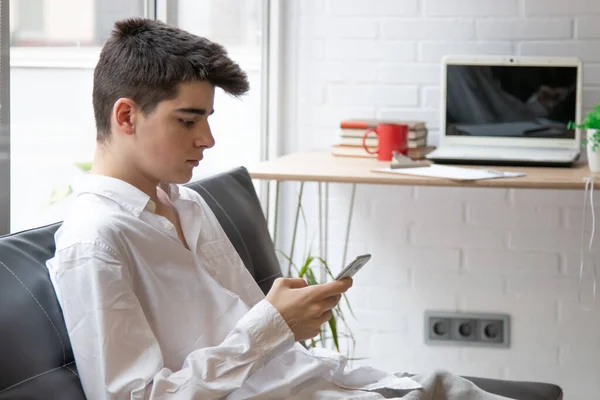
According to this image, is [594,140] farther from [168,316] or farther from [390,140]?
[168,316]

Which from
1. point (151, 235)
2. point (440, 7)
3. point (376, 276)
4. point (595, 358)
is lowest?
point (595, 358)

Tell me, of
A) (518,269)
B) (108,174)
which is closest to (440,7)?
(518,269)

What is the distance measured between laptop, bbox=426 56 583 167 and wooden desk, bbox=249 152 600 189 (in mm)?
120

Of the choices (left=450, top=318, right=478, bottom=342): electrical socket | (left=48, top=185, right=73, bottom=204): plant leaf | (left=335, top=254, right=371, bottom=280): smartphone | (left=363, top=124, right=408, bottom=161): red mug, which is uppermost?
(left=363, top=124, right=408, bottom=161): red mug

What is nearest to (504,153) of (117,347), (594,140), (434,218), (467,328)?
(594,140)

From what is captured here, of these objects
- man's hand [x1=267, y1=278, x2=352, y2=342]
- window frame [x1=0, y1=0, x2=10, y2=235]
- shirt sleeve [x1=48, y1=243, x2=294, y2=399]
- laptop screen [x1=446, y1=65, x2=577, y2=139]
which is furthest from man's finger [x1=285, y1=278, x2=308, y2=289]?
laptop screen [x1=446, y1=65, x2=577, y2=139]

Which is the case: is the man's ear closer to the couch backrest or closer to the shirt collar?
the shirt collar

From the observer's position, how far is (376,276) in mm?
2939

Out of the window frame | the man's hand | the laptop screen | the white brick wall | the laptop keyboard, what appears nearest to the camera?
the man's hand

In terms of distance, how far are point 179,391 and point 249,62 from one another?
182 centimetres

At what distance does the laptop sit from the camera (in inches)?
102

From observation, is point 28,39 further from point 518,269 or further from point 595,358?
point 595,358

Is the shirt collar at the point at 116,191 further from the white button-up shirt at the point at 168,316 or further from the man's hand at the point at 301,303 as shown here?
Result: the man's hand at the point at 301,303

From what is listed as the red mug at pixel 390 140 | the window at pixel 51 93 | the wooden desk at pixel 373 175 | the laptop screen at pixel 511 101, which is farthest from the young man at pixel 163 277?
the laptop screen at pixel 511 101
